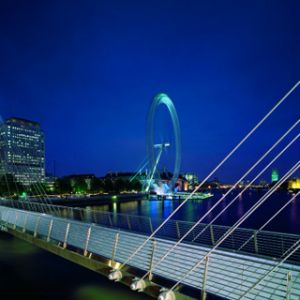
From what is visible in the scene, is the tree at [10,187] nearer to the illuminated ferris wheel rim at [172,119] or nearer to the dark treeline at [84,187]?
the dark treeline at [84,187]

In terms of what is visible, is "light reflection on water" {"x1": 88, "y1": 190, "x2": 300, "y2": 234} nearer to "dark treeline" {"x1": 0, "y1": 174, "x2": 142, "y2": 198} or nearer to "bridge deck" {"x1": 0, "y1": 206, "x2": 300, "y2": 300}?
"bridge deck" {"x1": 0, "y1": 206, "x2": 300, "y2": 300}

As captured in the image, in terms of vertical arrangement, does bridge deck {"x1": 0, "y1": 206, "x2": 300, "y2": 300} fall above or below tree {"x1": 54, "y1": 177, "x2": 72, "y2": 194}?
above

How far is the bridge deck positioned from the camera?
5445 millimetres

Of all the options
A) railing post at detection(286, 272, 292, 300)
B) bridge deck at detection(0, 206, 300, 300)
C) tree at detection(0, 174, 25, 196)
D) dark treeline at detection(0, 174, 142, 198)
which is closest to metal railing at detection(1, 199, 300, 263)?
bridge deck at detection(0, 206, 300, 300)

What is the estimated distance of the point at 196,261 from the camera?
22.8 feet

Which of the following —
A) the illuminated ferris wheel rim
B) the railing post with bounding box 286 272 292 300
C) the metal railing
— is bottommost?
the metal railing

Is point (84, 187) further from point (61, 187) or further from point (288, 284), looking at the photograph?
point (288, 284)

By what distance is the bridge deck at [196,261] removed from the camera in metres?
5.45

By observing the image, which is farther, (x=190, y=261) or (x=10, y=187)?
(x=10, y=187)

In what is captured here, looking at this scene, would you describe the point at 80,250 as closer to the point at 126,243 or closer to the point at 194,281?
the point at 126,243

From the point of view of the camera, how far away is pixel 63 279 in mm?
12164

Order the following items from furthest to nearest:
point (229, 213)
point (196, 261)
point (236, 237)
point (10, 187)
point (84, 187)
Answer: point (84, 187) < point (10, 187) < point (229, 213) < point (236, 237) < point (196, 261)

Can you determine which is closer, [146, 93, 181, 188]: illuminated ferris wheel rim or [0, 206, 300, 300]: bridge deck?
[0, 206, 300, 300]: bridge deck

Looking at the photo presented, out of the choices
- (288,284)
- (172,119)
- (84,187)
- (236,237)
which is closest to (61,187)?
(84,187)
